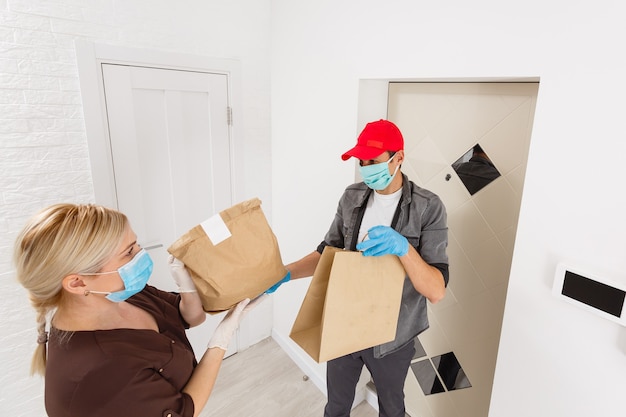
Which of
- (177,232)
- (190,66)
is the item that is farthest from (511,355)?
(190,66)

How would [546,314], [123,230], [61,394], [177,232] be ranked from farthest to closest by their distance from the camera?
[177,232] → [546,314] → [123,230] → [61,394]

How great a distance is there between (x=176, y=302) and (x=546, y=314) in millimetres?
1269

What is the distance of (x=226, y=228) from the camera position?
3.75 ft

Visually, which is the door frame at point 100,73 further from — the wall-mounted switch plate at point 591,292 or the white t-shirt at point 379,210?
the wall-mounted switch plate at point 591,292

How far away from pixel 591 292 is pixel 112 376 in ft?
4.33

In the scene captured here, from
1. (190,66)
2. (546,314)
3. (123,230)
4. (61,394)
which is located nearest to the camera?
(61,394)

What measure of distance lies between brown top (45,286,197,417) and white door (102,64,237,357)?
45.5 inches

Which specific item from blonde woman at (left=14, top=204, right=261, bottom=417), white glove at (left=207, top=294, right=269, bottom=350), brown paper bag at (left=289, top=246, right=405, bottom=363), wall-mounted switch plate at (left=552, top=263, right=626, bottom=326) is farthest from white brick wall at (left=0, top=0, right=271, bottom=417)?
wall-mounted switch plate at (left=552, top=263, right=626, bottom=326)

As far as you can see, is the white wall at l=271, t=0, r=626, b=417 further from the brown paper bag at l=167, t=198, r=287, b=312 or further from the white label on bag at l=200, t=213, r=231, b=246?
the white label on bag at l=200, t=213, r=231, b=246

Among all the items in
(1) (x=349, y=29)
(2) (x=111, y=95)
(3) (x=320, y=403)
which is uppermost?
(1) (x=349, y=29)

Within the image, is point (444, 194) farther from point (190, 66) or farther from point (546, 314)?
point (190, 66)

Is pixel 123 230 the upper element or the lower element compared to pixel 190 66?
lower

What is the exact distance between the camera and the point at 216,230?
1127 millimetres

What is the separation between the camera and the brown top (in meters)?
0.91
